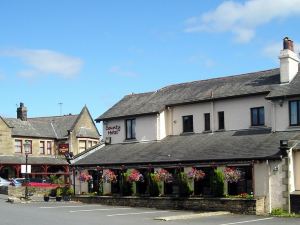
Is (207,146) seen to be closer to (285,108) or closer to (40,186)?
(285,108)

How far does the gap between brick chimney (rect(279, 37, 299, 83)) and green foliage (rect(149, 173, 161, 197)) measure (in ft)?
31.8

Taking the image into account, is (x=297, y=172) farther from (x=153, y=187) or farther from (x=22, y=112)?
(x=22, y=112)

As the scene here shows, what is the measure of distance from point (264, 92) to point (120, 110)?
12.4 m

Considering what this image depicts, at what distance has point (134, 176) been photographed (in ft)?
104

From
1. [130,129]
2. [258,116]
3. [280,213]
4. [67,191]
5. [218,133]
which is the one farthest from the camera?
[130,129]

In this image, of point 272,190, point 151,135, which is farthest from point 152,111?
point 272,190

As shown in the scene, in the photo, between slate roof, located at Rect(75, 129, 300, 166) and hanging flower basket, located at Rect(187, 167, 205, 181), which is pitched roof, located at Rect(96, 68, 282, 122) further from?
hanging flower basket, located at Rect(187, 167, 205, 181)

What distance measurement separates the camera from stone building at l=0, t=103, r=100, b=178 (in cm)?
5559

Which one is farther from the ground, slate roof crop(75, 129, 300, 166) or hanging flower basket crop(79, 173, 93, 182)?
slate roof crop(75, 129, 300, 166)

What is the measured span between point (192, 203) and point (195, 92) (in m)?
9.95

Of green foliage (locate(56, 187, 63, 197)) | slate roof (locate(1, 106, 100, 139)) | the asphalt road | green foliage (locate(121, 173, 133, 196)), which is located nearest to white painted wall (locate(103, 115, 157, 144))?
green foliage (locate(121, 173, 133, 196))

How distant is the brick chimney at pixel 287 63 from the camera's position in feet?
103

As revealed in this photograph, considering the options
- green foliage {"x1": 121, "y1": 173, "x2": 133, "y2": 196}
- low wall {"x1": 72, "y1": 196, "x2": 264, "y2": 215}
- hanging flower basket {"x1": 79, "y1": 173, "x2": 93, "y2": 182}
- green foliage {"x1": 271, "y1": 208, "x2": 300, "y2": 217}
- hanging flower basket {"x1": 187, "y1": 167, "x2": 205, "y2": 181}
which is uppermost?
hanging flower basket {"x1": 187, "y1": 167, "x2": 205, "y2": 181}

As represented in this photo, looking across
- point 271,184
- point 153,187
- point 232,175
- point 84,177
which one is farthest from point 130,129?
point 271,184
